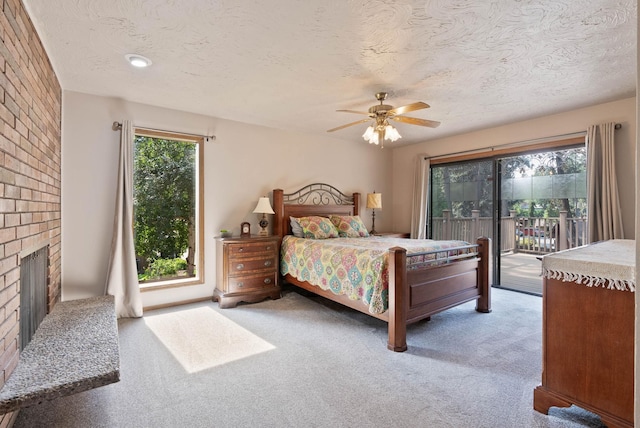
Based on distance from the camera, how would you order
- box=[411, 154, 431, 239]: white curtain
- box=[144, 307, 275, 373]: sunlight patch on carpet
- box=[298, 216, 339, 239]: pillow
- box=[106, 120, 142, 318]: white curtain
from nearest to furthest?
box=[144, 307, 275, 373]: sunlight patch on carpet < box=[106, 120, 142, 318]: white curtain < box=[298, 216, 339, 239]: pillow < box=[411, 154, 431, 239]: white curtain

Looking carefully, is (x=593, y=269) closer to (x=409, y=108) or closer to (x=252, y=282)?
(x=409, y=108)

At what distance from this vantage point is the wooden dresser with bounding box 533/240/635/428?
59.4 inches

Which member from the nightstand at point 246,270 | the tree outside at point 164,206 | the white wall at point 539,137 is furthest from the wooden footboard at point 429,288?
the tree outside at point 164,206

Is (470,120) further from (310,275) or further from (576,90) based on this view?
(310,275)

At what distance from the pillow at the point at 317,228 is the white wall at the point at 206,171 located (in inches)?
26.9

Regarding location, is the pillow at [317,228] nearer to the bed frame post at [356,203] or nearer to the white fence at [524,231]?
the bed frame post at [356,203]

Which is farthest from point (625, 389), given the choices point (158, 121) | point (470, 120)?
point (158, 121)

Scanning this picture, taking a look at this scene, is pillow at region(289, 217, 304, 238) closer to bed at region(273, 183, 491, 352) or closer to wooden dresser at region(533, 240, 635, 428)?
bed at region(273, 183, 491, 352)

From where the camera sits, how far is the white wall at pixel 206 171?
325 centimetres

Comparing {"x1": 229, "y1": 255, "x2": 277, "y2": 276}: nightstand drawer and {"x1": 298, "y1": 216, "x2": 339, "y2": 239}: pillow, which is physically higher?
{"x1": 298, "y1": 216, "x2": 339, "y2": 239}: pillow

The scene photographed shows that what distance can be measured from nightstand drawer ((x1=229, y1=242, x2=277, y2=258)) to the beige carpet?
31.1 inches

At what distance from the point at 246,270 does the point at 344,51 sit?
8.95 feet

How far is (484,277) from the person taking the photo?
3564 mm

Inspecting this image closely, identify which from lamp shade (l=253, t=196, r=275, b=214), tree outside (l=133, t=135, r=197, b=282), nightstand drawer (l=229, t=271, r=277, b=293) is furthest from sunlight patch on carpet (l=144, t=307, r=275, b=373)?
lamp shade (l=253, t=196, r=275, b=214)
